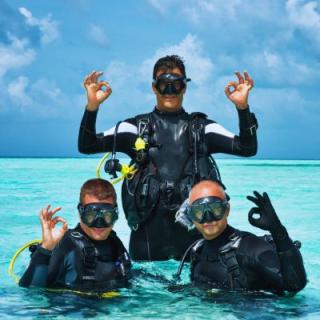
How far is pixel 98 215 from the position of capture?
3.81m

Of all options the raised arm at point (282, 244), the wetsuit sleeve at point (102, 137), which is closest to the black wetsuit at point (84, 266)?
the wetsuit sleeve at point (102, 137)

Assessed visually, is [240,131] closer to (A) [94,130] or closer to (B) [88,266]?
(A) [94,130]

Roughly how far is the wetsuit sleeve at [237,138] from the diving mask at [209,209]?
739 millimetres

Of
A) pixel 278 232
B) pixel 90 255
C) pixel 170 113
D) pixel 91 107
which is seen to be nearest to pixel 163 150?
pixel 170 113

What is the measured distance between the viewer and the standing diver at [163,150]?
440cm

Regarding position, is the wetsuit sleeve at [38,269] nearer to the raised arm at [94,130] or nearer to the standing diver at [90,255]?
the standing diver at [90,255]

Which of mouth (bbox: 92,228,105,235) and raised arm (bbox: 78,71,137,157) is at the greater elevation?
raised arm (bbox: 78,71,137,157)

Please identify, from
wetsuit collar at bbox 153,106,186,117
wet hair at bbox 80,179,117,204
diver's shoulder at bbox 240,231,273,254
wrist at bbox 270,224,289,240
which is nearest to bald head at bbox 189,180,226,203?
diver's shoulder at bbox 240,231,273,254

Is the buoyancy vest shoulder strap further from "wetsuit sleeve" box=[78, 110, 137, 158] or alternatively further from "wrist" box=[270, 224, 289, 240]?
Result: "wrist" box=[270, 224, 289, 240]

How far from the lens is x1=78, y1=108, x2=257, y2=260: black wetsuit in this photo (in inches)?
176

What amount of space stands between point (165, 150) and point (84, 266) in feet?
3.70

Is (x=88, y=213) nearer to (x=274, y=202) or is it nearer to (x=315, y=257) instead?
(x=315, y=257)

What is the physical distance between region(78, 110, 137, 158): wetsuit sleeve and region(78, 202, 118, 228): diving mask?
672 millimetres

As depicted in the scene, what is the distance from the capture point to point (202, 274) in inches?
151
